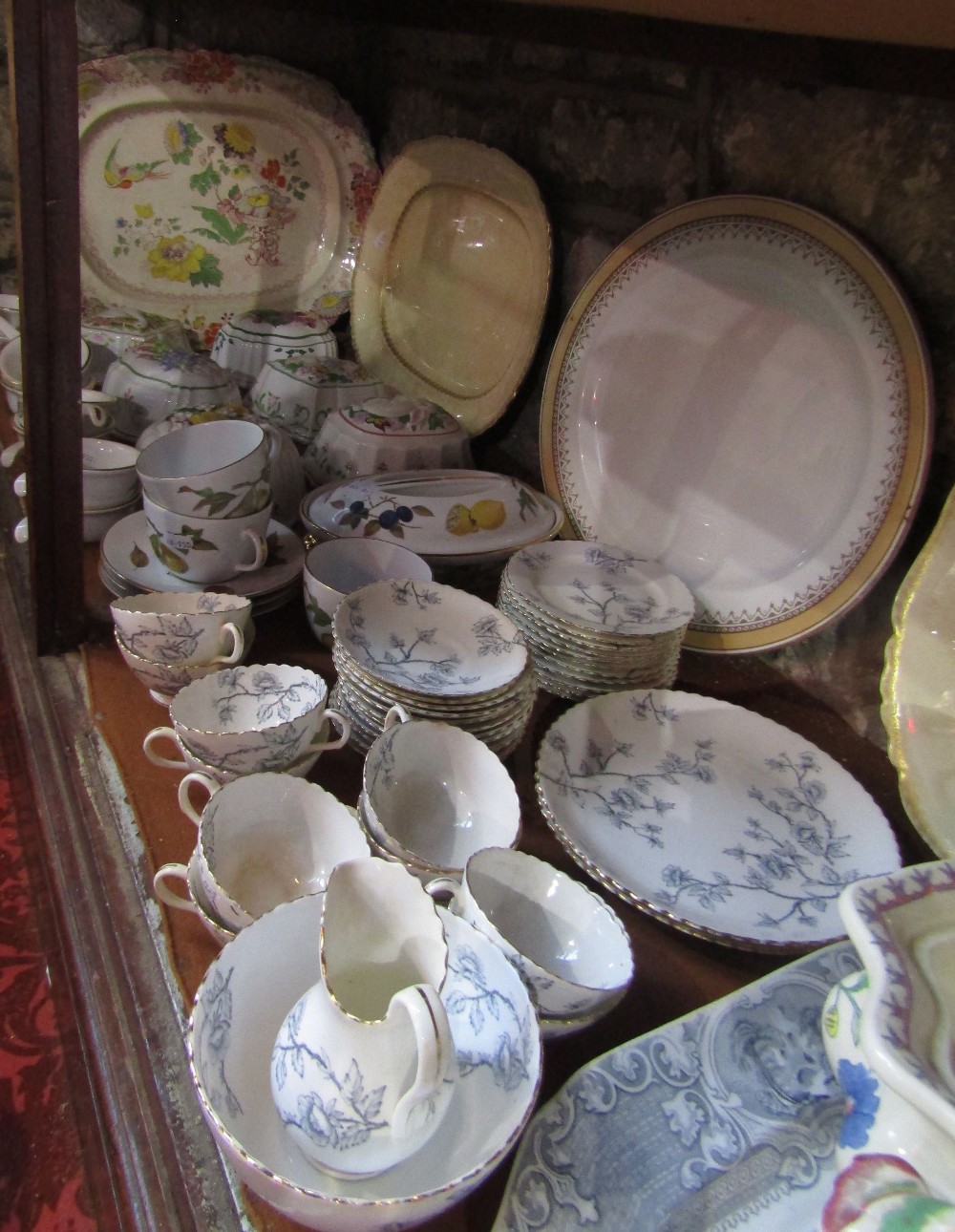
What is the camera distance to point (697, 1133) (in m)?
0.48

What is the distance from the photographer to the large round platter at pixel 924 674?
0.63 m

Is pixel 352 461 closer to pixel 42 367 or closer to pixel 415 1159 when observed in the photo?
pixel 42 367

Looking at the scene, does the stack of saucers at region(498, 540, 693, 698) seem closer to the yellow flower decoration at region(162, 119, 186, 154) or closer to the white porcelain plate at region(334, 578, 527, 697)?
the white porcelain plate at region(334, 578, 527, 697)

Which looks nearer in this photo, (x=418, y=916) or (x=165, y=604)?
(x=418, y=916)

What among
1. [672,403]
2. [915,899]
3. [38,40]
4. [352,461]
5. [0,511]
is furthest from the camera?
[0,511]

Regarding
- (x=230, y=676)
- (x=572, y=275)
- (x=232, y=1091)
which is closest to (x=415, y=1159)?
(x=232, y=1091)

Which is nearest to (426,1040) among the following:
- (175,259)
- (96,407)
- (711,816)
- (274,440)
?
(711,816)

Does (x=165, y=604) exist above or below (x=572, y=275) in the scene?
below

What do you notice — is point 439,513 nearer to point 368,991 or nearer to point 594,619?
point 594,619

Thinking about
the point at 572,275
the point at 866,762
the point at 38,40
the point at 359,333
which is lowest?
the point at 866,762

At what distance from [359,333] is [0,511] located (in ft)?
1.72

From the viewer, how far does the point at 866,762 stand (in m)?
0.80

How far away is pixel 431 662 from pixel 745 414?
0.36 meters

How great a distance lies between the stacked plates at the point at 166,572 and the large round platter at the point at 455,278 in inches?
12.2
